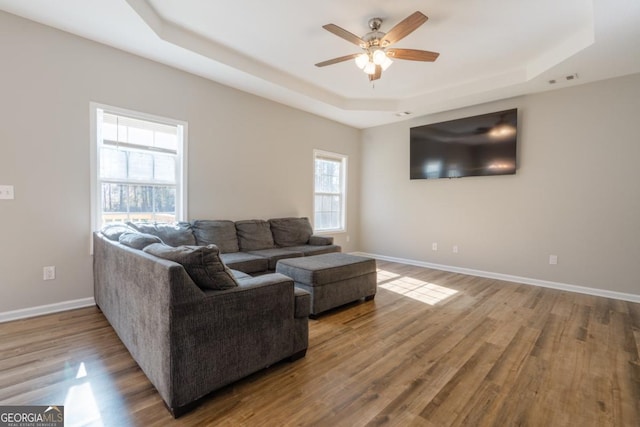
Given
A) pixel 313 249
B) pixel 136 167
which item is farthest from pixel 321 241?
pixel 136 167

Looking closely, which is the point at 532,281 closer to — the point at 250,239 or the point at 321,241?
the point at 321,241

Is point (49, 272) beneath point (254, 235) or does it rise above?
beneath

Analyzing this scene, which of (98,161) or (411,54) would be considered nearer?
(411,54)

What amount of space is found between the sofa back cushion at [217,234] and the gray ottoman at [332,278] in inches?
36.9

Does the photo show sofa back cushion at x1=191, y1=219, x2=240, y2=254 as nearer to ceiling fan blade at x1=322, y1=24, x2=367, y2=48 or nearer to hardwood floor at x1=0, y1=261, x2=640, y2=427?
hardwood floor at x1=0, y1=261, x2=640, y2=427

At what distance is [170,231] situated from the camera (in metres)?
3.30

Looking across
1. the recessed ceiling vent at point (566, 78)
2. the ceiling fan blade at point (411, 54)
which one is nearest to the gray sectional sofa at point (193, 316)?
the ceiling fan blade at point (411, 54)

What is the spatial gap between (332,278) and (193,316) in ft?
5.31

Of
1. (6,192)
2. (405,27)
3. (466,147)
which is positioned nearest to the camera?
(405,27)

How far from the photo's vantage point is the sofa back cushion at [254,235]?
13.1ft

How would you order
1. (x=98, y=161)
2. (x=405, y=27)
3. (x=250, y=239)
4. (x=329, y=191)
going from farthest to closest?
(x=329, y=191)
(x=250, y=239)
(x=98, y=161)
(x=405, y=27)

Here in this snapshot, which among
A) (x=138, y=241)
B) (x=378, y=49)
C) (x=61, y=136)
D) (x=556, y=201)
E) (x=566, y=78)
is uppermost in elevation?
(x=566, y=78)

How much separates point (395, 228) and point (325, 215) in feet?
4.61

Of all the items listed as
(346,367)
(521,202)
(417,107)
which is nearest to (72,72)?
(346,367)
